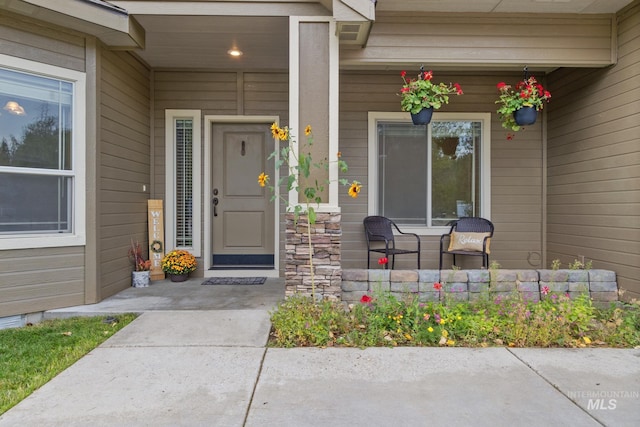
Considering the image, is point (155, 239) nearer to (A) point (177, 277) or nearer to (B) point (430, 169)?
(A) point (177, 277)

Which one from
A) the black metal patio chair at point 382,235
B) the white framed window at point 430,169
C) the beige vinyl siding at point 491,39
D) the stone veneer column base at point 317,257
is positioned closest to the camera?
the stone veneer column base at point 317,257

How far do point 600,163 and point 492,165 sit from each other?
115 cm

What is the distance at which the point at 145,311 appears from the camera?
335 cm

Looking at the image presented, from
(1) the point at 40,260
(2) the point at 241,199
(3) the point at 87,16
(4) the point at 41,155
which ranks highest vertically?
(3) the point at 87,16

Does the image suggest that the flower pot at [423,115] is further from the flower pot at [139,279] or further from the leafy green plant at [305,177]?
the flower pot at [139,279]

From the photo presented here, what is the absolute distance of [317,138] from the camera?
Result: 334 cm

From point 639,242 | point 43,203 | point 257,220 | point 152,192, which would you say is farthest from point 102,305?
point 639,242

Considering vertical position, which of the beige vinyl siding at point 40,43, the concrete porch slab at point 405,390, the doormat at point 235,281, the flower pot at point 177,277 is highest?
the beige vinyl siding at point 40,43

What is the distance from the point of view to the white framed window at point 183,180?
4.77 m

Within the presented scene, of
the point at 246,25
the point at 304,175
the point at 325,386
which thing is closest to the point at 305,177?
the point at 304,175

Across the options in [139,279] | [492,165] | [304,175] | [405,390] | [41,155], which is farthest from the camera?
[492,165]

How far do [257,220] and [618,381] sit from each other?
379 centimetres

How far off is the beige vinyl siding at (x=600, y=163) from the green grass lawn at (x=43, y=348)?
4.34m

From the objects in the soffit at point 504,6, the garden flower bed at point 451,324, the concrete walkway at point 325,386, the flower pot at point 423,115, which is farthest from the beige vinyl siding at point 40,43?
the flower pot at point 423,115
